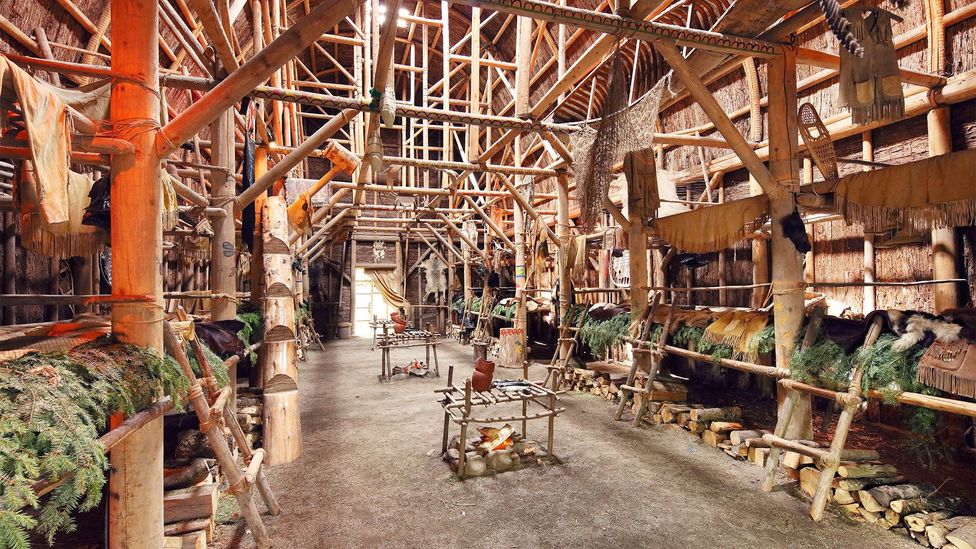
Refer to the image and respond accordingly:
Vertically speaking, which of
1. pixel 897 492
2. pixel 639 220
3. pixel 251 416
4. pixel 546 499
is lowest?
pixel 546 499

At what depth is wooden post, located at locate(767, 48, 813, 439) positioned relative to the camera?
4477mm

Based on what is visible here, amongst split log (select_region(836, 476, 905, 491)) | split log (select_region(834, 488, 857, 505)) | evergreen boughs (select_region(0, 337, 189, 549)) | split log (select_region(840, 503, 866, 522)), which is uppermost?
evergreen boughs (select_region(0, 337, 189, 549))

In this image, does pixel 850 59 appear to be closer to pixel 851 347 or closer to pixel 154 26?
pixel 851 347

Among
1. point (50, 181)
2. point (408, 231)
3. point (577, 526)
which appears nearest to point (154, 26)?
point (50, 181)

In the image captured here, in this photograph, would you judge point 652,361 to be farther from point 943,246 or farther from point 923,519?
point 943,246

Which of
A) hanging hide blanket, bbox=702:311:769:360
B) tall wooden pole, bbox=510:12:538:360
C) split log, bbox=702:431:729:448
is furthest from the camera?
tall wooden pole, bbox=510:12:538:360

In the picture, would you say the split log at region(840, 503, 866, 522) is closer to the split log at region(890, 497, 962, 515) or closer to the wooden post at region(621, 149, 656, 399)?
the split log at region(890, 497, 962, 515)

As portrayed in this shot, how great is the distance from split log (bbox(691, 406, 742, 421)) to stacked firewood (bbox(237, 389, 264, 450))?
5417 mm

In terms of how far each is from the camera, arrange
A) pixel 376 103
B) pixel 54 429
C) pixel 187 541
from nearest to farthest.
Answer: pixel 54 429 < pixel 187 541 < pixel 376 103

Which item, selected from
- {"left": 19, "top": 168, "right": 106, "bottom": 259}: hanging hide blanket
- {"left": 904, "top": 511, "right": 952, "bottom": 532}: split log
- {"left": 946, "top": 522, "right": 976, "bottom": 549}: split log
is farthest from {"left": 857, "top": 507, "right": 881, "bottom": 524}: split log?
{"left": 19, "top": 168, "right": 106, "bottom": 259}: hanging hide blanket

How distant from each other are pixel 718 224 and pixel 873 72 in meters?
1.80

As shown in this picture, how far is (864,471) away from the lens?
389 cm

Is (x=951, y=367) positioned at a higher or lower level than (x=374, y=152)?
lower

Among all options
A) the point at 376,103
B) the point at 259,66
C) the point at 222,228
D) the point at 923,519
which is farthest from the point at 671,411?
the point at 222,228
